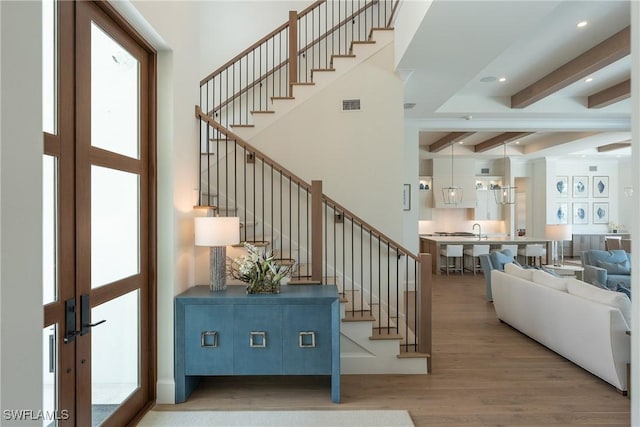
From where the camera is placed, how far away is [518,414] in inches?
118

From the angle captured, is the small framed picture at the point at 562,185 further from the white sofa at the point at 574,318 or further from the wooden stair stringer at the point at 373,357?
the wooden stair stringer at the point at 373,357

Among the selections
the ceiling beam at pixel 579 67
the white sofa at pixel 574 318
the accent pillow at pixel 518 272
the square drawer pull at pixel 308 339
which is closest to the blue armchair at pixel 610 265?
the accent pillow at pixel 518 272

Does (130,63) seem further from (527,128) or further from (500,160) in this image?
(500,160)

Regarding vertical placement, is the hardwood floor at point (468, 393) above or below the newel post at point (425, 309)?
below

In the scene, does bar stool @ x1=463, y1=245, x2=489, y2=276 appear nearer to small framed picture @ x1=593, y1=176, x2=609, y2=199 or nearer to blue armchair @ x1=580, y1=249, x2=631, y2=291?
blue armchair @ x1=580, y1=249, x2=631, y2=291

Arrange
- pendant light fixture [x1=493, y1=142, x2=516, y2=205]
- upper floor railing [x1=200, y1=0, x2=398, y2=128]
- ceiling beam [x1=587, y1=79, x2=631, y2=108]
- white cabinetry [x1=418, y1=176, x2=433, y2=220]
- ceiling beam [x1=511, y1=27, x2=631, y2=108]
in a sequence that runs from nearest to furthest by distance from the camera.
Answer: ceiling beam [x1=511, y1=27, x2=631, y2=108] < upper floor railing [x1=200, y1=0, x2=398, y2=128] < ceiling beam [x1=587, y1=79, x2=631, y2=108] < pendant light fixture [x1=493, y1=142, x2=516, y2=205] < white cabinetry [x1=418, y1=176, x2=433, y2=220]

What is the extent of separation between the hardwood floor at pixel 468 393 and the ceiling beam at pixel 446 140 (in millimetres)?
5859

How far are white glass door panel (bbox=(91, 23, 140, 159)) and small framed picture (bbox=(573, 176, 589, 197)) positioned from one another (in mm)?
14002

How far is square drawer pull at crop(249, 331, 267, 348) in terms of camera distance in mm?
3168

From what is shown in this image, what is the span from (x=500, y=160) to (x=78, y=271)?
42.4 feet

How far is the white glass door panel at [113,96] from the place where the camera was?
2.42 meters

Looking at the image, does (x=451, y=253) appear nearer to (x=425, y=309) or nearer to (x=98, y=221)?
(x=425, y=309)

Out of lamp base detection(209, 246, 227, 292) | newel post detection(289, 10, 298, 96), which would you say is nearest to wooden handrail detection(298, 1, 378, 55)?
newel post detection(289, 10, 298, 96)

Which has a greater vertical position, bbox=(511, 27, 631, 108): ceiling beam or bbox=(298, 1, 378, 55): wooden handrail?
bbox=(298, 1, 378, 55): wooden handrail
